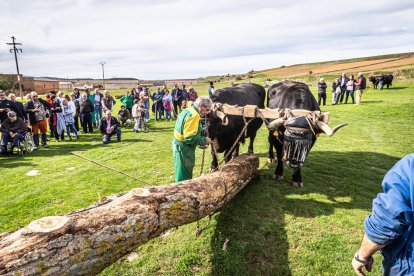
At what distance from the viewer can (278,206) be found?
19.4 ft

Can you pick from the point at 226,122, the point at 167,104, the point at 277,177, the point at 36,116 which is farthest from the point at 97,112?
the point at 277,177

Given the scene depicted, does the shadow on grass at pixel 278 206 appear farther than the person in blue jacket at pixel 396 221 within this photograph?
Yes

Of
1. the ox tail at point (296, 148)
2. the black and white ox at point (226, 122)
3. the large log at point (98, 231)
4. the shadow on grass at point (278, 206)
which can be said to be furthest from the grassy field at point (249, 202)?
the black and white ox at point (226, 122)

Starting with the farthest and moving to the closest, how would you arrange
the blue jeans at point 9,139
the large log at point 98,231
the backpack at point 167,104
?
the backpack at point 167,104 < the blue jeans at point 9,139 < the large log at point 98,231

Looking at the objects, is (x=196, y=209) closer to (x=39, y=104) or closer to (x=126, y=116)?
(x=39, y=104)

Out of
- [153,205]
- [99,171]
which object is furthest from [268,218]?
[99,171]

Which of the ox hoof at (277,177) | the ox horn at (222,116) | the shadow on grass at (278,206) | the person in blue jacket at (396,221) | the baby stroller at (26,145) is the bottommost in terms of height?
the shadow on grass at (278,206)

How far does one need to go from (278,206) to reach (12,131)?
10.3m

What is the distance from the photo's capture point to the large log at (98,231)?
2.47 meters

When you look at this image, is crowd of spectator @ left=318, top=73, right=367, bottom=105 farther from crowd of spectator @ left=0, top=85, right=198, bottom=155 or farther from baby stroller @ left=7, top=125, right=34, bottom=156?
baby stroller @ left=7, top=125, right=34, bottom=156

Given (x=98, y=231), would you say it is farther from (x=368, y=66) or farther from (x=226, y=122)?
(x=368, y=66)

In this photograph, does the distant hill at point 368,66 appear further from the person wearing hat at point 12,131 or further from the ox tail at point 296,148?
the person wearing hat at point 12,131

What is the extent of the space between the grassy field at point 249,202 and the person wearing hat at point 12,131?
605 millimetres

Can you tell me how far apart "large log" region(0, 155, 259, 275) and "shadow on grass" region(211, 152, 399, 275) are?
2.80 feet
